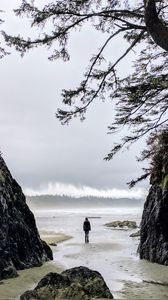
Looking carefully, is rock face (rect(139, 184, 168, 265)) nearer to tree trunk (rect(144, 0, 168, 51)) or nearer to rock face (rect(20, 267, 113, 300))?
rock face (rect(20, 267, 113, 300))

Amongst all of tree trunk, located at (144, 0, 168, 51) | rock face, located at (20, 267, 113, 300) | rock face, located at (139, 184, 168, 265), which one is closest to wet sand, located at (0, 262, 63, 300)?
rock face, located at (20, 267, 113, 300)

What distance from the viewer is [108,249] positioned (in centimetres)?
2516

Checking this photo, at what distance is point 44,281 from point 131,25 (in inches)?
240

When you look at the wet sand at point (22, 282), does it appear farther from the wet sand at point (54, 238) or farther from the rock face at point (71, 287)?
the wet sand at point (54, 238)

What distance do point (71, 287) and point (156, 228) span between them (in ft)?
29.6

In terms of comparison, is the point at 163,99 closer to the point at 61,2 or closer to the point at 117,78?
the point at 117,78

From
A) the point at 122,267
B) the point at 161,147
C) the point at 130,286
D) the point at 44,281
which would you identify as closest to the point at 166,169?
the point at 161,147

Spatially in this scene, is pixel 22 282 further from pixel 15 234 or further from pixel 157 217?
pixel 157 217

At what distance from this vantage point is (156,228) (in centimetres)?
1866

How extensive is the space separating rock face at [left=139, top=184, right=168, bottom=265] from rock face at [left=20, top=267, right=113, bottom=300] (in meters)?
7.34

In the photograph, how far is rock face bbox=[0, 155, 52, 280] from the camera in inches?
592

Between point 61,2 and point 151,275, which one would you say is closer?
point 61,2

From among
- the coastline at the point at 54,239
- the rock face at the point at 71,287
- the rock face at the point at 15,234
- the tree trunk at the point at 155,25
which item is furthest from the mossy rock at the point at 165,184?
the coastline at the point at 54,239

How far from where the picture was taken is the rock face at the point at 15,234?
15.0 m
